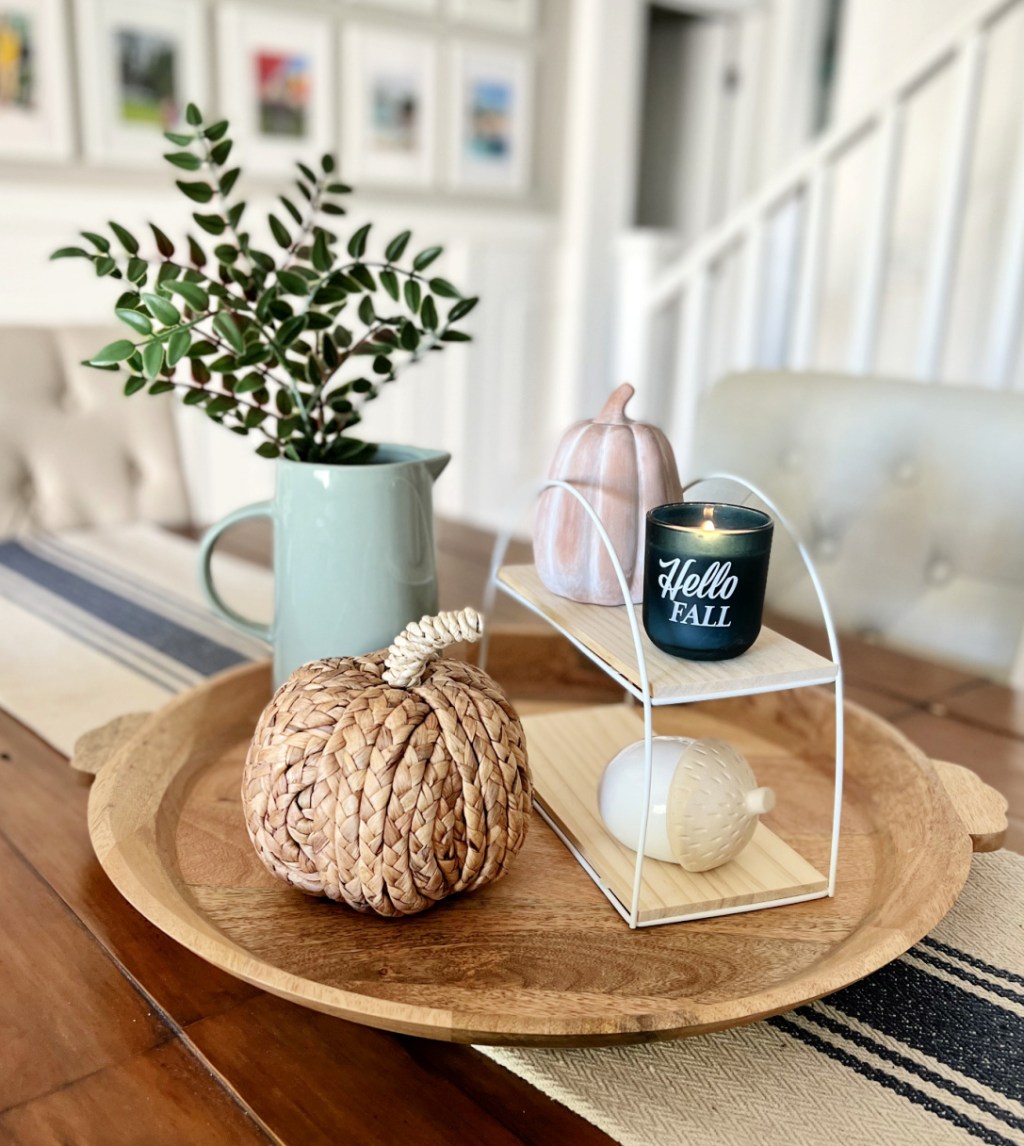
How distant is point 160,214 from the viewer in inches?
96.3

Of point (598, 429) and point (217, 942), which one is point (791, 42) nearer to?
point (598, 429)

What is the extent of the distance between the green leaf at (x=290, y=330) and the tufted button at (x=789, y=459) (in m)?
0.87

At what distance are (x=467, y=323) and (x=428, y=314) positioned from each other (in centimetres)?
245

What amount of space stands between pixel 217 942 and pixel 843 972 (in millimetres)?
274

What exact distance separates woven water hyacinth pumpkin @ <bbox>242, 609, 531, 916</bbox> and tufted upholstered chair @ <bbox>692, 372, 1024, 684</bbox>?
77 cm

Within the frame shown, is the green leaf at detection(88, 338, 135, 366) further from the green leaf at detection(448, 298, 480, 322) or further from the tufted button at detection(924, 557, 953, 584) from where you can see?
the tufted button at detection(924, 557, 953, 584)

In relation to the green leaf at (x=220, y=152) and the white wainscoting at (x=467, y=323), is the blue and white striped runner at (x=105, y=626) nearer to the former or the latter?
the green leaf at (x=220, y=152)

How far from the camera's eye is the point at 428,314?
0.66m

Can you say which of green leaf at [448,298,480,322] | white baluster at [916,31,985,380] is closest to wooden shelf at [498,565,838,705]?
green leaf at [448,298,480,322]

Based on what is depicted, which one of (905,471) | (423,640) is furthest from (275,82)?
(423,640)

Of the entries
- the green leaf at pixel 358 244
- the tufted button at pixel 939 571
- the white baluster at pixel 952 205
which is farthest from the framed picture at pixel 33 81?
the tufted button at pixel 939 571

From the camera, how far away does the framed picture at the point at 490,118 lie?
9.41 ft

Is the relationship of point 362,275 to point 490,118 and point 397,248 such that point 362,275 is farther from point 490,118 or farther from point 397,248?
point 490,118

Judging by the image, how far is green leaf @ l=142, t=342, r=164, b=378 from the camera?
0.54 m
